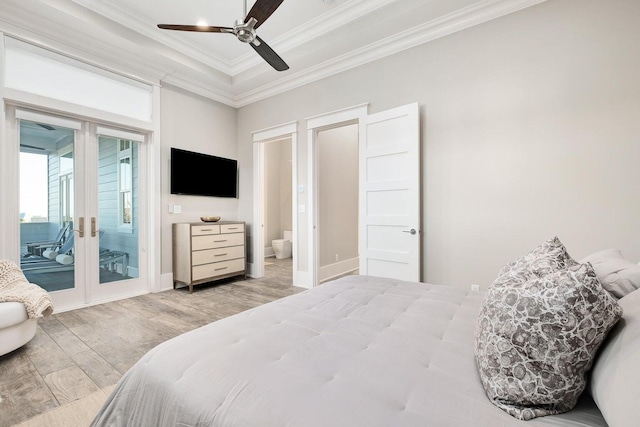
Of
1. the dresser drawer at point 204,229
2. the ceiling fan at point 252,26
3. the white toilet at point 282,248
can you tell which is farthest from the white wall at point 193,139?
the ceiling fan at point 252,26

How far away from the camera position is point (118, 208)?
3.78 meters

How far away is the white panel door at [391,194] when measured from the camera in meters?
3.08

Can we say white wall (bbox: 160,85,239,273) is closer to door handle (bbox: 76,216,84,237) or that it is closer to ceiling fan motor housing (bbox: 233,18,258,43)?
door handle (bbox: 76,216,84,237)

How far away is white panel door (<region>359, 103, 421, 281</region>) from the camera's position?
10.1 feet

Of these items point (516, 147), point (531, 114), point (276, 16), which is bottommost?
point (516, 147)

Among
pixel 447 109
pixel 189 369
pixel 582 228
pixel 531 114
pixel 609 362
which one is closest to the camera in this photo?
pixel 609 362

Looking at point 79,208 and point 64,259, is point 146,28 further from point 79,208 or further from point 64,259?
point 64,259

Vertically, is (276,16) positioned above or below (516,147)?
above

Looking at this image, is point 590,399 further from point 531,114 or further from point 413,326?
point 531,114

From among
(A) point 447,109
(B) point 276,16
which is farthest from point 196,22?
(A) point 447,109

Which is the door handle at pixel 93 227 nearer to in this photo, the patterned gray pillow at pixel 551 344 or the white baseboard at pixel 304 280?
the white baseboard at pixel 304 280

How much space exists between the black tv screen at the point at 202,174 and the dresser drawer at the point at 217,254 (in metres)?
0.96

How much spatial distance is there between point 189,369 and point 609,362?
3.85 ft

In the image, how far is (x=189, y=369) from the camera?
0.94 m
